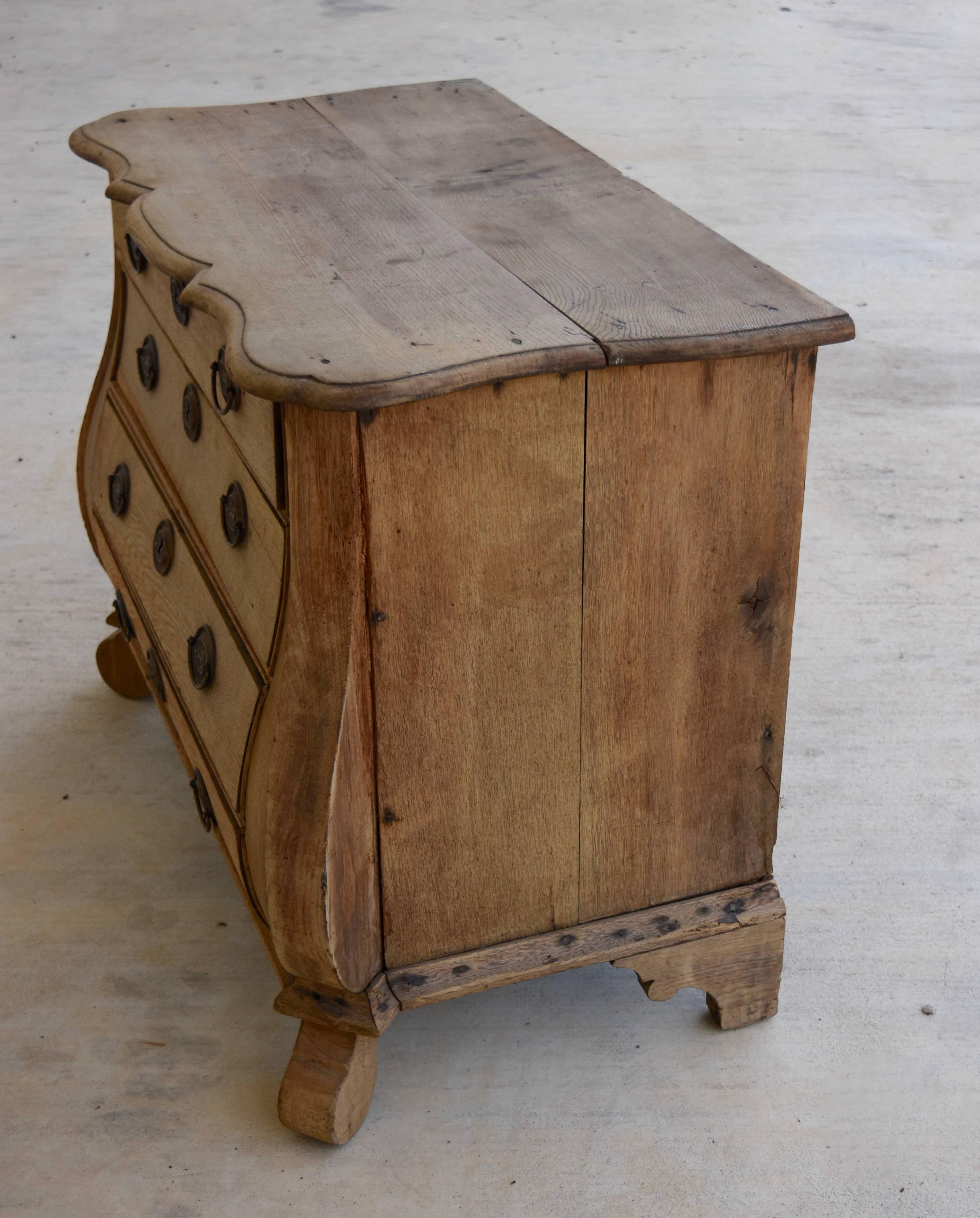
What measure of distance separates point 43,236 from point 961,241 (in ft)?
9.92

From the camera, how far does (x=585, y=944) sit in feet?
6.00

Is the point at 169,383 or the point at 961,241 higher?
the point at 169,383

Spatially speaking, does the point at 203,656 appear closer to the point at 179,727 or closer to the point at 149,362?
the point at 179,727

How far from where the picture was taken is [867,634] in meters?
2.87

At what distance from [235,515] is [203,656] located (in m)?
0.23

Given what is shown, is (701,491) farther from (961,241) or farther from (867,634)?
(961,241)

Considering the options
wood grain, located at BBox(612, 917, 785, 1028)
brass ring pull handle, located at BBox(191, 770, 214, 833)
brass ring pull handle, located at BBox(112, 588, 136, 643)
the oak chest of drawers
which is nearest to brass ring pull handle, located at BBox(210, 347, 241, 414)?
the oak chest of drawers

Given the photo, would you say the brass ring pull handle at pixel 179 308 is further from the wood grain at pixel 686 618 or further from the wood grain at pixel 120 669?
the wood grain at pixel 120 669

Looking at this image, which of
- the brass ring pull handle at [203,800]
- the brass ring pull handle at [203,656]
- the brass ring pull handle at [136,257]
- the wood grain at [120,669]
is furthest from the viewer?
the wood grain at [120,669]

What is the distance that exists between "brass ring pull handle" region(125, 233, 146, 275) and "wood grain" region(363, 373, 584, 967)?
0.87m

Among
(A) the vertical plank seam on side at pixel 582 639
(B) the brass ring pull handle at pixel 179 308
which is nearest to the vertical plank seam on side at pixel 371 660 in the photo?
(A) the vertical plank seam on side at pixel 582 639

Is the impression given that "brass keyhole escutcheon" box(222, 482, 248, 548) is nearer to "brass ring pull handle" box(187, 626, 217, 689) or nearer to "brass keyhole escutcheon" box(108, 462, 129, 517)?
"brass ring pull handle" box(187, 626, 217, 689)

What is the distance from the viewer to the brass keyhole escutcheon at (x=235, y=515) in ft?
5.65

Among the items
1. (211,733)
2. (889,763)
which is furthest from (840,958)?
(211,733)
